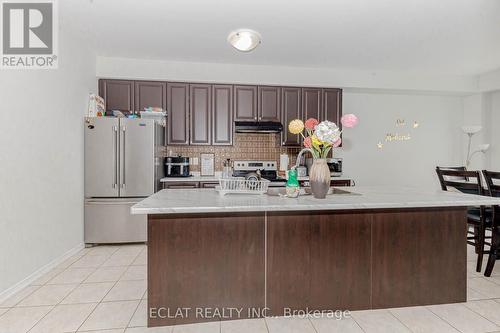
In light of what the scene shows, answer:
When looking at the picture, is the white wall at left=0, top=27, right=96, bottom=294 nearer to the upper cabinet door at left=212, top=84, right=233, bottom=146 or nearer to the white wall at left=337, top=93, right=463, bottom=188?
the upper cabinet door at left=212, top=84, right=233, bottom=146

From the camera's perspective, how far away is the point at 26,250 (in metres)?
2.51

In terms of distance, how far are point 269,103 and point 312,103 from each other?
695 mm

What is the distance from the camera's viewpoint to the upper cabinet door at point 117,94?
4.06 metres

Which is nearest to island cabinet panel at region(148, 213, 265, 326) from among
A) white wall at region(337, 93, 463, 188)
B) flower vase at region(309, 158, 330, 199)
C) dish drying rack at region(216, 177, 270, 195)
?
dish drying rack at region(216, 177, 270, 195)

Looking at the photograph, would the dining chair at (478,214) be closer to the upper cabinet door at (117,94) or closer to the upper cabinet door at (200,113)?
the upper cabinet door at (200,113)

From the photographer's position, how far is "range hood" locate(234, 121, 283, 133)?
4.17 m

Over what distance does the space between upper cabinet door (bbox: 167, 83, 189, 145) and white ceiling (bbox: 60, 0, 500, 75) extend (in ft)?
1.43

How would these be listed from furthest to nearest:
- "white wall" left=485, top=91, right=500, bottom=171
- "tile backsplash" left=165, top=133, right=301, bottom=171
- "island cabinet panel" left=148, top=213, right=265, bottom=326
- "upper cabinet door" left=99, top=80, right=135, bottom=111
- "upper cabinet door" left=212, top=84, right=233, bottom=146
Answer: "white wall" left=485, top=91, right=500, bottom=171 < "tile backsplash" left=165, top=133, right=301, bottom=171 < "upper cabinet door" left=212, top=84, right=233, bottom=146 < "upper cabinet door" left=99, top=80, right=135, bottom=111 < "island cabinet panel" left=148, top=213, right=265, bottom=326

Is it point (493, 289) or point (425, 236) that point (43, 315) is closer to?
point (425, 236)

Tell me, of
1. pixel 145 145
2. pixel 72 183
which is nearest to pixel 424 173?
pixel 145 145

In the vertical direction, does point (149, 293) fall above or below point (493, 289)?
above

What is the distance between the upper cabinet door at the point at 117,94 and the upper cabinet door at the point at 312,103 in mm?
2593

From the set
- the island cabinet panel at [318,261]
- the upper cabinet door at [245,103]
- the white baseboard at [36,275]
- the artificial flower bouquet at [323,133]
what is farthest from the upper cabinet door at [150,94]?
the island cabinet panel at [318,261]

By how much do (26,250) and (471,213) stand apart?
4408mm
